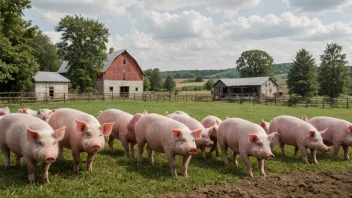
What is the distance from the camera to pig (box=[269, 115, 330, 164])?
8.29 m

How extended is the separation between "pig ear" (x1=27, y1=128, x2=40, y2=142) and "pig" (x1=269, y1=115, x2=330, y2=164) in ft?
21.3

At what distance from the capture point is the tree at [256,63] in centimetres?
8488

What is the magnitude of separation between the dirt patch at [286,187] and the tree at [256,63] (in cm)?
8029

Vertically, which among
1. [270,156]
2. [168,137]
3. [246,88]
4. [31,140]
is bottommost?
[270,156]

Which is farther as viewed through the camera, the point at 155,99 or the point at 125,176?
the point at 155,99

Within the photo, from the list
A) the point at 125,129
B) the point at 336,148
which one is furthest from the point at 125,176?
the point at 336,148

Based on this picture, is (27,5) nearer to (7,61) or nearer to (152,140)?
(7,61)

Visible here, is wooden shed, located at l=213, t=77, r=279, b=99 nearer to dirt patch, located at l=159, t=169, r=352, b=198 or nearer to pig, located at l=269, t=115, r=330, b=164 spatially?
pig, located at l=269, t=115, r=330, b=164

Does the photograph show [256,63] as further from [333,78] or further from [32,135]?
[32,135]

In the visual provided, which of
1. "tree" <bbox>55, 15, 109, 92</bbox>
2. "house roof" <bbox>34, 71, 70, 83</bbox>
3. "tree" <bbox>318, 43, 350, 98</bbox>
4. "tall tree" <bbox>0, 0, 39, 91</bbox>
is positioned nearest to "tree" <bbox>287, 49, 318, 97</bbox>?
"tree" <bbox>318, 43, 350, 98</bbox>

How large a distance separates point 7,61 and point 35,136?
24493mm

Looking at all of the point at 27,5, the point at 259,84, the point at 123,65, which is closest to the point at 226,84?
the point at 259,84

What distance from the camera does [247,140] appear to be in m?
7.07

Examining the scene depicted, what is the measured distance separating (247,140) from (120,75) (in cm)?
4160
